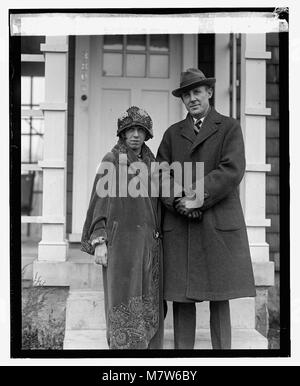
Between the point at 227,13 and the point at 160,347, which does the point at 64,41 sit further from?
the point at 160,347

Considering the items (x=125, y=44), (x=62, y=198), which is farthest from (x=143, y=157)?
(x=125, y=44)

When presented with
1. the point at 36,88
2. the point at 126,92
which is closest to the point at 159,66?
the point at 126,92

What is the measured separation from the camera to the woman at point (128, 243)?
331cm

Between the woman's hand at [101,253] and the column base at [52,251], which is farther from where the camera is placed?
the column base at [52,251]

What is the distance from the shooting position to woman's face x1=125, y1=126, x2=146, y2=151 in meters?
3.34

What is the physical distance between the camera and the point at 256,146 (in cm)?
397

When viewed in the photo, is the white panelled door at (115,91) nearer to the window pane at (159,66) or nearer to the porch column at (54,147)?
the window pane at (159,66)

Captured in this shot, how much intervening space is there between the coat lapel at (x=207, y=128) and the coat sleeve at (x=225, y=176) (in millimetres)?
137

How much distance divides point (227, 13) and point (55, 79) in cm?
123

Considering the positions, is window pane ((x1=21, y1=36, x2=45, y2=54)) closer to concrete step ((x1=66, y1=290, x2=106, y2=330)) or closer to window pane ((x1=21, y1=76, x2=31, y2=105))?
window pane ((x1=21, y1=76, x2=31, y2=105))

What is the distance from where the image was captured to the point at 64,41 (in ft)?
12.7

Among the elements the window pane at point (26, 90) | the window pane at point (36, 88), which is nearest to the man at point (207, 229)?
the window pane at point (36, 88)

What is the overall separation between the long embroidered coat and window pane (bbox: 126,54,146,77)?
5.55ft

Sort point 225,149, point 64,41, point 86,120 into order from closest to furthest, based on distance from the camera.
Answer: point 225,149 → point 64,41 → point 86,120
